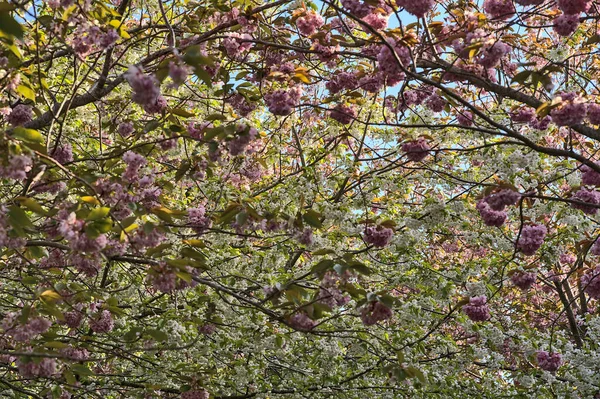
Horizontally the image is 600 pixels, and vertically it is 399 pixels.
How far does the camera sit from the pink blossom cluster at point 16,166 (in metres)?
2.85

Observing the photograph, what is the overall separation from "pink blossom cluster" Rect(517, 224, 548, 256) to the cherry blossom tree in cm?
2

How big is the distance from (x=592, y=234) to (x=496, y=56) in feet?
14.1

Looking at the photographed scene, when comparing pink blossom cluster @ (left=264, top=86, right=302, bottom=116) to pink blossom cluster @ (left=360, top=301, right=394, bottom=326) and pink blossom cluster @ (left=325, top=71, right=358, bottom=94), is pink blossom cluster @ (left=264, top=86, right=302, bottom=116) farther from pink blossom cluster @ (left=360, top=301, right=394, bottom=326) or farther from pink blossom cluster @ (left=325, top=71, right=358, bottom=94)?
pink blossom cluster @ (left=360, top=301, right=394, bottom=326)

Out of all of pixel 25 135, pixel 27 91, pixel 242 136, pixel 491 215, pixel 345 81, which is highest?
pixel 345 81

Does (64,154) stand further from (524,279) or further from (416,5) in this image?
(524,279)

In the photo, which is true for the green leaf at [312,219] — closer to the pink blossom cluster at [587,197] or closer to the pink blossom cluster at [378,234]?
the pink blossom cluster at [378,234]

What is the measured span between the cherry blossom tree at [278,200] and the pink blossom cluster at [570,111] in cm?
1

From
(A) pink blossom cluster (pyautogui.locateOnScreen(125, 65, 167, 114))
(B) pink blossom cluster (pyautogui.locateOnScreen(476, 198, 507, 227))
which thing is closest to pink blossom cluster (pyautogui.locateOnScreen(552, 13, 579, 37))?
(B) pink blossom cluster (pyautogui.locateOnScreen(476, 198, 507, 227))

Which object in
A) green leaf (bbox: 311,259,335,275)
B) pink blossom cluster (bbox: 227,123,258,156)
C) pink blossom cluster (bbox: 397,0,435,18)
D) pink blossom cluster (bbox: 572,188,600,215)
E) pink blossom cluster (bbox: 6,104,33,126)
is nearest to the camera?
green leaf (bbox: 311,259,335,275)

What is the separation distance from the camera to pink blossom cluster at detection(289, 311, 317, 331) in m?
3.55

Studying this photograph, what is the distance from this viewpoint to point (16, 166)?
2867 mm

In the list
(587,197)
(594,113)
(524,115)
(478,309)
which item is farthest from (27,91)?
(478,309)

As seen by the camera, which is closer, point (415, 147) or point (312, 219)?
point (312, 219)

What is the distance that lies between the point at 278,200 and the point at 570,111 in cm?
328
